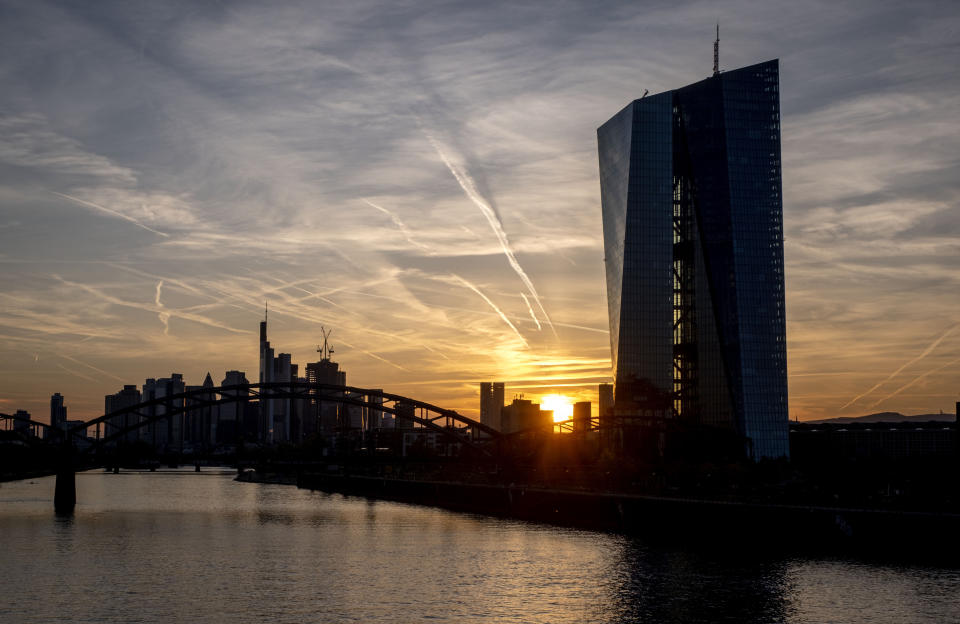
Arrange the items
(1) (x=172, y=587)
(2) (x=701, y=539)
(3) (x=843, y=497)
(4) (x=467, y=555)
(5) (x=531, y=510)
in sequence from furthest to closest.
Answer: (5) (x=531, y=510)
(3) (x=843, y=497)
(2) (x=701, y=539)
(4) (x=467, y=555)
(1) (x=172, y=587)

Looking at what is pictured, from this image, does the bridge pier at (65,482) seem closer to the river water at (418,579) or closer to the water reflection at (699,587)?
the river water at (418,579)

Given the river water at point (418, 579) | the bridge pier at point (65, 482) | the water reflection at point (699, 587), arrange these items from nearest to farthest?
the water reflection at point (699, 587)
the river water at point (418, 579)
the bridge pier at point (65, 482)

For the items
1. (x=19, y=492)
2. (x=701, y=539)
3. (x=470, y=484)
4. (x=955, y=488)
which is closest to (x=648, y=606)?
(x=701, y=539)

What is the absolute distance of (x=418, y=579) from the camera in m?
82.8

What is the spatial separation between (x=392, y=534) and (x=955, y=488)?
73441 mm

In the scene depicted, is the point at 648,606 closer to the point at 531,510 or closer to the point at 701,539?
the point at 701,539

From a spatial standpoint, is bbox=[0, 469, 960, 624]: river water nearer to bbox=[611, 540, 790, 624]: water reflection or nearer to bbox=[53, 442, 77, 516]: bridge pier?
bbox=[611, 540, 790, 624]: water reflection

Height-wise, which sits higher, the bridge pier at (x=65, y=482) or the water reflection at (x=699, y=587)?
the bridge pier at (x=65, y=482)

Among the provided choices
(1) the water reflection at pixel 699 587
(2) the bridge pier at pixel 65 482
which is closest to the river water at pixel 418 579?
(1) the water reflection at pixel 699 587

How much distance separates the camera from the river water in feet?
222

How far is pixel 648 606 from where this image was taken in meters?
69.9

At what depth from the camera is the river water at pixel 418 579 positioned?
67.6 meters

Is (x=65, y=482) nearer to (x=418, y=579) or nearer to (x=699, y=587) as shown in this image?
(x=418, y=579)

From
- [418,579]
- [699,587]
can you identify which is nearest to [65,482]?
[418,579]
